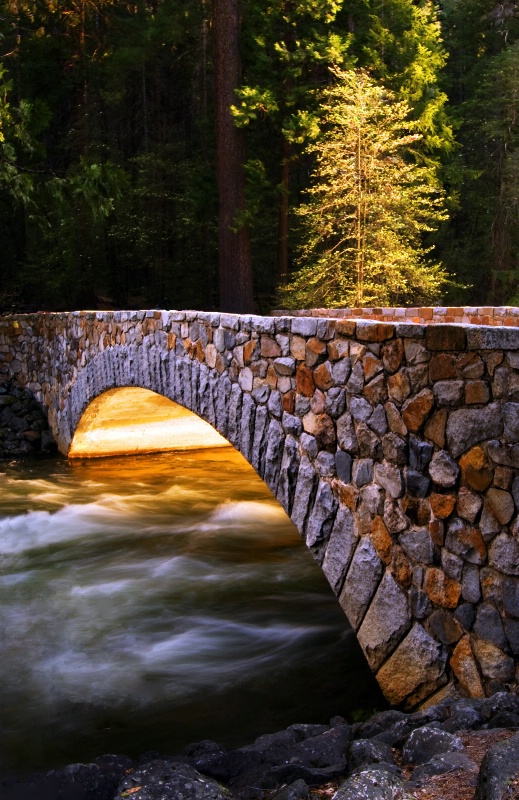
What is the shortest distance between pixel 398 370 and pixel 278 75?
46.9 ft

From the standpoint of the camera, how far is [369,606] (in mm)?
4352

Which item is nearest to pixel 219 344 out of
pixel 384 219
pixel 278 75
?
pixel 384 219

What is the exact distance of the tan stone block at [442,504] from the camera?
373 cm

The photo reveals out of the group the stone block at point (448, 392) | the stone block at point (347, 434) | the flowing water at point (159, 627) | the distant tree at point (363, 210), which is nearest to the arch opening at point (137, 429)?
the flowing water at point (159, 627)

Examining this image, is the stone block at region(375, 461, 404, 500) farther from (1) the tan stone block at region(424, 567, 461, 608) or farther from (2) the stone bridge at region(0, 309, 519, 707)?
(1) the tan stone block at region(424, 567, 461, 608)

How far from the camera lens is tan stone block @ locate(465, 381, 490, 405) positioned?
11.4 ft

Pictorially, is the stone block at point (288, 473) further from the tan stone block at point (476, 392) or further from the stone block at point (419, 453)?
the tan stone block at point (476, 392)

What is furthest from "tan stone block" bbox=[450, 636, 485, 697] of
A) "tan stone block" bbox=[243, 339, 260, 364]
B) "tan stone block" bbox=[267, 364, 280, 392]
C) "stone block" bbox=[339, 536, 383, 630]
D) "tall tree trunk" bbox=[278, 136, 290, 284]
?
"tall tree trunk" bbox=[278, 136, 290, 284]

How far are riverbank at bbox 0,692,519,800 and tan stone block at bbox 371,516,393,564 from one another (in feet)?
2.78

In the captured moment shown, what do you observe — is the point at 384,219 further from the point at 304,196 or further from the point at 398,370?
the point at 398,370

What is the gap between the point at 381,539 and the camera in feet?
14.0

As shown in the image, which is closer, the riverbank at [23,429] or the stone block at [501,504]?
the stone block at [501,504]

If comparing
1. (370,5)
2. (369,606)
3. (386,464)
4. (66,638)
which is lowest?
(66,638)

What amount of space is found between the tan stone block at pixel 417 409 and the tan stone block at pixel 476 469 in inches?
11.9
